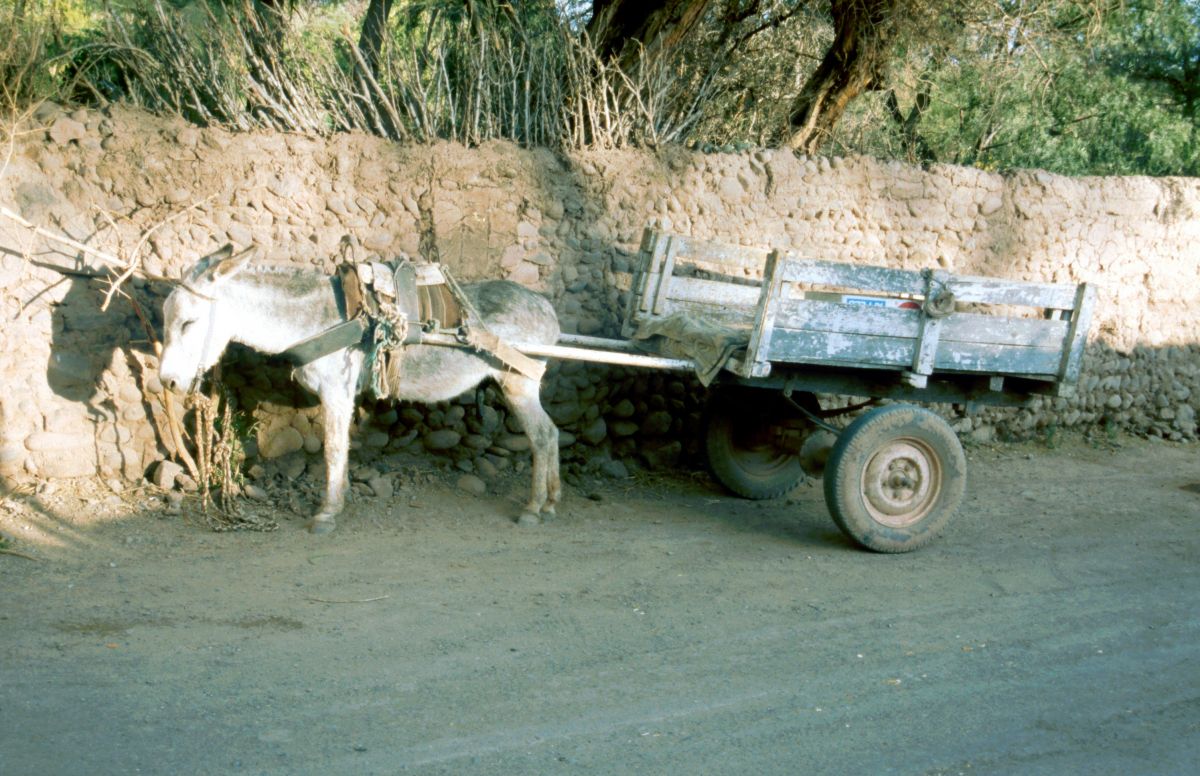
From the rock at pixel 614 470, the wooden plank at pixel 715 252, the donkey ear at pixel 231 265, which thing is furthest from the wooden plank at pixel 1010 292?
the donkey ear at pixel 231 265

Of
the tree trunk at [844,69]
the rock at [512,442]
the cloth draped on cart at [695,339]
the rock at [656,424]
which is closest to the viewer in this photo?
the cloth draped on cart at [695,339]

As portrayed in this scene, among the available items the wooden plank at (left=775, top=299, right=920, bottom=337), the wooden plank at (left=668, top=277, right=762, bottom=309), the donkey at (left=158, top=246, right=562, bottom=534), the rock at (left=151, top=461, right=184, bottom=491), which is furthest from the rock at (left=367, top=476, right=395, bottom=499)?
the wooden plank at (left=775, top=299, right=920, bottom=337)

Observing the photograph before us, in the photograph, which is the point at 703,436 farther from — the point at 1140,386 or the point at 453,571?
the point at 1140,386

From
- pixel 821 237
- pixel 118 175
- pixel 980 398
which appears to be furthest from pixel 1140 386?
pixel 118 175

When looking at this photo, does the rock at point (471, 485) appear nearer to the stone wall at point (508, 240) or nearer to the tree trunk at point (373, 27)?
the stone wall at point (508, 240)

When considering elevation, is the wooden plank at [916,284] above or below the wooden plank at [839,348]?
above

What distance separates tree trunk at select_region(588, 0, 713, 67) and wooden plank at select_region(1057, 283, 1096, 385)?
4.19 meters

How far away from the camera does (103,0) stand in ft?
22.3

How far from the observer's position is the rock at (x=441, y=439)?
6.95 m

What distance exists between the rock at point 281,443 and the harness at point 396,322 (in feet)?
3.24

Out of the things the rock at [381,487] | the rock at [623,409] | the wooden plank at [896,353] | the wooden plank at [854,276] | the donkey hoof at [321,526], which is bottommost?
the donkey hoof at [321,526]

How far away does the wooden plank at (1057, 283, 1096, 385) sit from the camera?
5879 millimetres

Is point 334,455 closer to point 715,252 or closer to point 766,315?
point 766,315

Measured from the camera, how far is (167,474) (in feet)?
20.4
